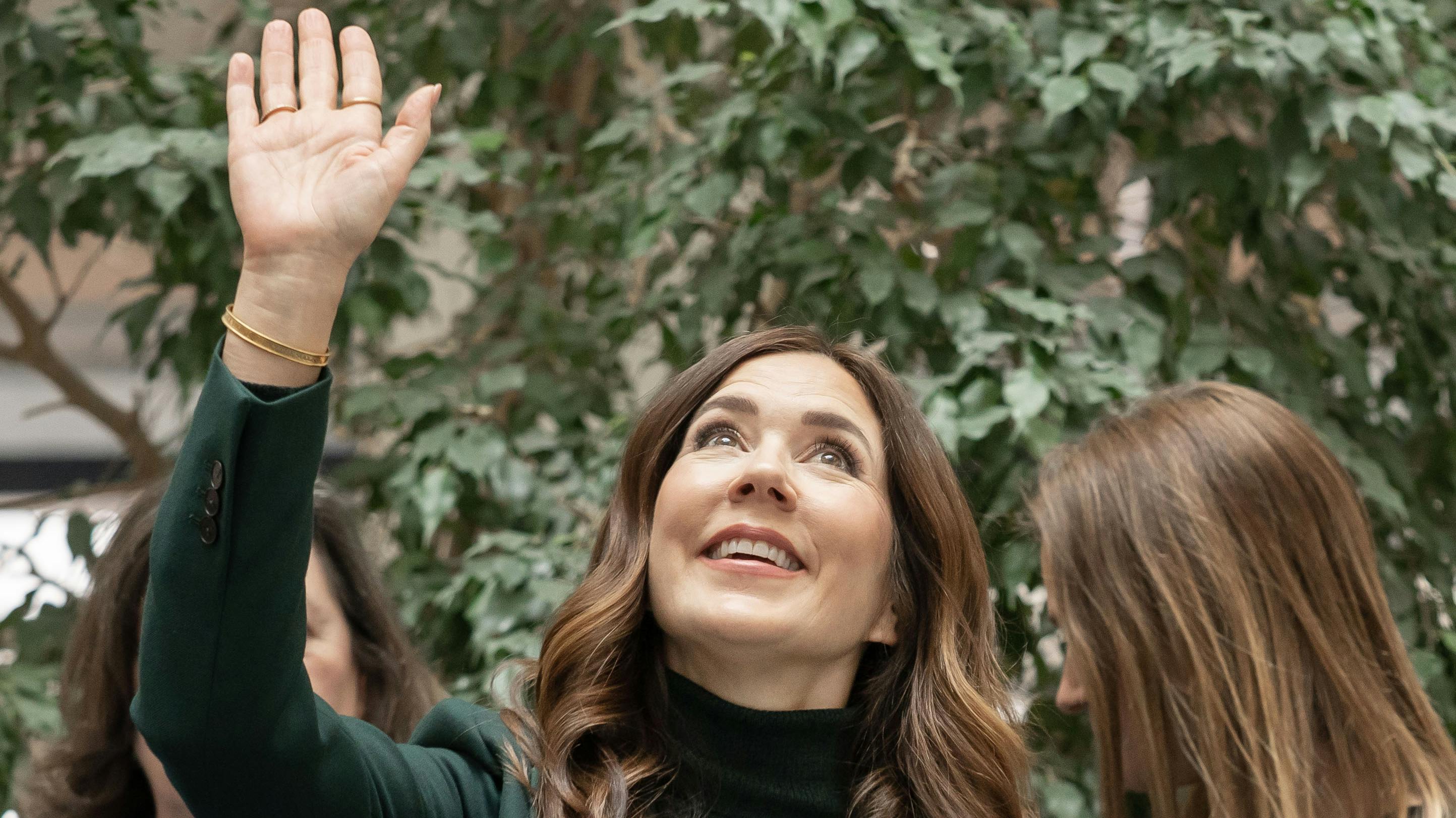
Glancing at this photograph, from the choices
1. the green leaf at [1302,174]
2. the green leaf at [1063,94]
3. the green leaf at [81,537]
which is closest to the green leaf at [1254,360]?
the green leaf at [1302,174]

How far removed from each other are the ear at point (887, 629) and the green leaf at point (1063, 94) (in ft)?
2.34

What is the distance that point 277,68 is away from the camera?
1.01 metres

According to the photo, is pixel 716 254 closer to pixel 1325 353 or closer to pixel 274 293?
pixel 1325 353

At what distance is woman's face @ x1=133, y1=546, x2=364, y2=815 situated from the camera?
167 centimetres

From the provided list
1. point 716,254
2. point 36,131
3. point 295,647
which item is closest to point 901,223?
point 716,254

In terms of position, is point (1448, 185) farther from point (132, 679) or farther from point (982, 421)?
point (132, 679)

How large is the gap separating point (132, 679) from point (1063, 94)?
1372 mm

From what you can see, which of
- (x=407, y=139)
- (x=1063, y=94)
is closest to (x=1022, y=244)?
(x=1063, y=94)

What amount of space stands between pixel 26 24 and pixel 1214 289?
65.2 inches

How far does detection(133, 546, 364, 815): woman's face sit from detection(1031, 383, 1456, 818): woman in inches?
35.2

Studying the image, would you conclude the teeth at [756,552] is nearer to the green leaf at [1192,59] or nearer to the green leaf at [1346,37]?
the green leaf at [1192,59]

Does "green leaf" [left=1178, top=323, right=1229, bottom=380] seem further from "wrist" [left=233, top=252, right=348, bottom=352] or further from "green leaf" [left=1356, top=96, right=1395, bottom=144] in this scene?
"wrist" [left=233, top=252, right=348, bottom=352]

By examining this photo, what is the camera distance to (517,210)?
2199mm

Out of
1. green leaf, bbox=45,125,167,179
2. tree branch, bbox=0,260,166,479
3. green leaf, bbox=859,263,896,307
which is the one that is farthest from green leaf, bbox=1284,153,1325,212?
tree branch, bbox=0,260,166,479
